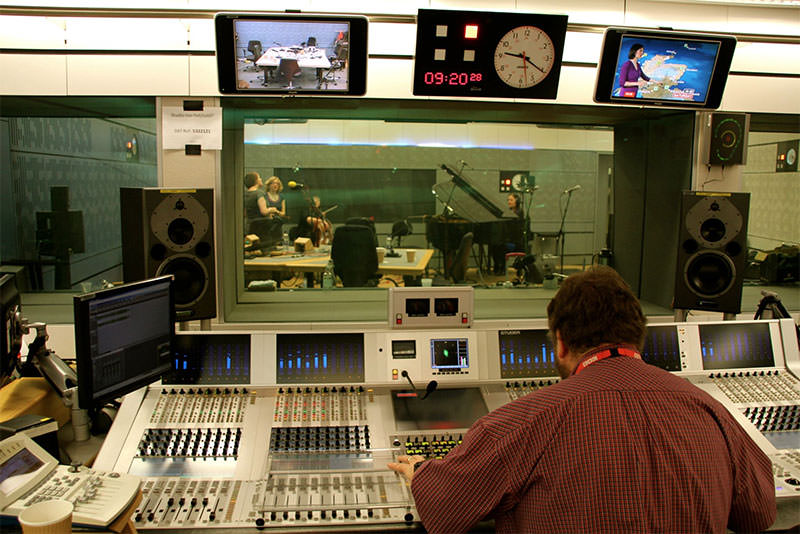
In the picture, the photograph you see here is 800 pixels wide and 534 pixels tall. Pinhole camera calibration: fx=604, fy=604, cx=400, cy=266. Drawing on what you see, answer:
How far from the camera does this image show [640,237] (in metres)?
5.34

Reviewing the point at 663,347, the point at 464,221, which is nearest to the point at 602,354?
the point at 663,347

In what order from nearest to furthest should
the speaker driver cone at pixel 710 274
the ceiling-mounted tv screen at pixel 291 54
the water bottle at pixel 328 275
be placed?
the ceiling-mounted tv screen at pixel 291 54 < the speaker driver cone at pixel 710 274 < the water bottle at pixel 328 275

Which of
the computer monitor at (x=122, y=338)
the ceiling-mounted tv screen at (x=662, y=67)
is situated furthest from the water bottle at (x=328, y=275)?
the computer monitor at (x=122, y=338)

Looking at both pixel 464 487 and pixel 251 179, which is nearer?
pixel 464 487

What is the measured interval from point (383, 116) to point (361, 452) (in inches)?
128

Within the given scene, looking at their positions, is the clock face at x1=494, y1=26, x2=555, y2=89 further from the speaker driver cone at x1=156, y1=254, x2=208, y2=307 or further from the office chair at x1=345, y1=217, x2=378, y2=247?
the office chair at x1=345, y1=217, x2=378, y2=247

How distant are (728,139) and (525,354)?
288 cm

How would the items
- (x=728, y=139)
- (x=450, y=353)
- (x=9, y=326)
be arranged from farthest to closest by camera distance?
(x=728, y=139)
(x=450, y=353)
(x=9, y=326)

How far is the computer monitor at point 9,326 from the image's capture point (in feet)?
6.35

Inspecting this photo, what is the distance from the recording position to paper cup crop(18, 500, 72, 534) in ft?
4.11

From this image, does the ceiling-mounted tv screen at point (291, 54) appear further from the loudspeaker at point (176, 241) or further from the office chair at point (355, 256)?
the office chair at point (355, 256)

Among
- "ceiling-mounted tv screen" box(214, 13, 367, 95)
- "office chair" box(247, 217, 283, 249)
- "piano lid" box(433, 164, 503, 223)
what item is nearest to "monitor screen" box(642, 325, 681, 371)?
"ceiling-mounted tv screen" box(214, 13, 367, 95)

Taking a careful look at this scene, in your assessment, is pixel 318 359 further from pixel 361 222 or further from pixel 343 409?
pixel 361 222

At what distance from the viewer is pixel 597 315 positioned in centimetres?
131
